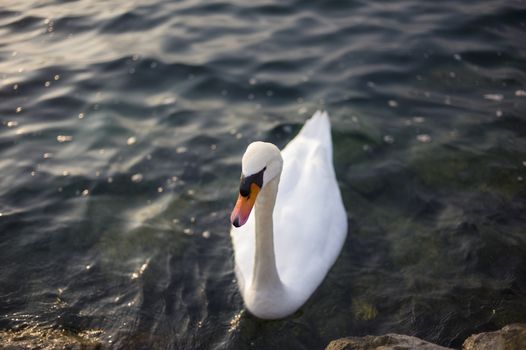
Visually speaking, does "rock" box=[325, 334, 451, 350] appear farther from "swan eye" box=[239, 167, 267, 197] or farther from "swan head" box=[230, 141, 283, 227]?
"swan eye" box=[239, 167, 267, 197]

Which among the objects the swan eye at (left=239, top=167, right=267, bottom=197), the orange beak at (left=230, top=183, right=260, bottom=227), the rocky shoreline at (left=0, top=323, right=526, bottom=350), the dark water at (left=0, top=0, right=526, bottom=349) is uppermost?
the swan eye at (left=239, top=167, right=267, bottom=197)

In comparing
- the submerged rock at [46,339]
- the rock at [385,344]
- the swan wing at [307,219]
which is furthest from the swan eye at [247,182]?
the submerged rock at [46,339]

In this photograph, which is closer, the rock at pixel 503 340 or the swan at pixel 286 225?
the rock at pixel 503 340

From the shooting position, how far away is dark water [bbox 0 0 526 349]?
642 cm

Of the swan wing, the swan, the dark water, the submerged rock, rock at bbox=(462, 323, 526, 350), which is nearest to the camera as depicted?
rock at bbox=(462, 323, 526, 350)

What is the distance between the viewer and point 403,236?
7391mm

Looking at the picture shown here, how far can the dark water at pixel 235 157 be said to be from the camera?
6.42 metres

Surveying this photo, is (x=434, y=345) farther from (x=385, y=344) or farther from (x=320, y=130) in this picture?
(x=320, y=130)

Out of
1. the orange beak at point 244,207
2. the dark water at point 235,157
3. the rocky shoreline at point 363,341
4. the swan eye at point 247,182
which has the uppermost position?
the swan eye at point 247,182

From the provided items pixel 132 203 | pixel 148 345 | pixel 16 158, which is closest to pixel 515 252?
pixel 148 345

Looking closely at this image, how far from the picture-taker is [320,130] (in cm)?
853

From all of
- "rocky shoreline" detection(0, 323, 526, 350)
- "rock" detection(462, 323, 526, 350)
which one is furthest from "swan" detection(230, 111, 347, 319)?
"rock" detection(462, 323, 526, 350)

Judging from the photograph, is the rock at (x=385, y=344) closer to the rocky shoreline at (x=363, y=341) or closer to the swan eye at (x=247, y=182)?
the rocky shoreline at (x=363, y=341)

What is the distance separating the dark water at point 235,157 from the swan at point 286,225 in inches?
9.5
